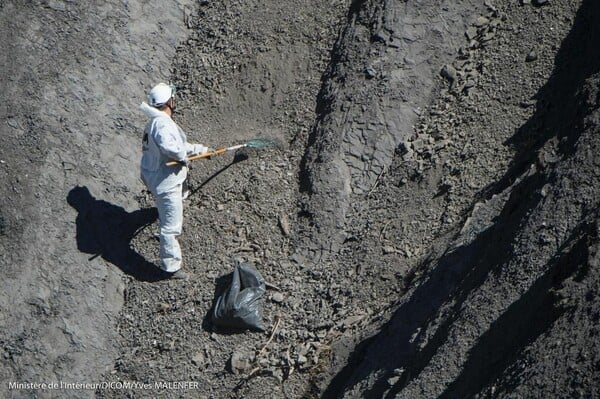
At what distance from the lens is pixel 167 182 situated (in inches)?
316

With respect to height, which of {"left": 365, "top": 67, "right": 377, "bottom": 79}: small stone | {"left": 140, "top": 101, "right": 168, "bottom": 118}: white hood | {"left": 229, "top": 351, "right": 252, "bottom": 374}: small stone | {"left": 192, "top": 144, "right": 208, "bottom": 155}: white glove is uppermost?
{"left": 365, "top": 67, "right": 377, "bottom": 79}: small stone

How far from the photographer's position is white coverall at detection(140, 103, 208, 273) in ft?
26.1

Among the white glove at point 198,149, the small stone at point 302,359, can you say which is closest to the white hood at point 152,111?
the white glove at point 198,149

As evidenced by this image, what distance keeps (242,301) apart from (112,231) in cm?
166

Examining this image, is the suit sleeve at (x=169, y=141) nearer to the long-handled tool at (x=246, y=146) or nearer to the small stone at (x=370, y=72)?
the long-handled tool at (x=246, y=146)

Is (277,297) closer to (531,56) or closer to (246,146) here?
(246,146)

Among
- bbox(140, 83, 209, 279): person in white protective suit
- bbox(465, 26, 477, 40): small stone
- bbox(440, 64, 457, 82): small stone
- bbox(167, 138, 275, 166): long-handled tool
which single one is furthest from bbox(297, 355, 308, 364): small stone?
bbox(465, 26, 477, 40): small stone

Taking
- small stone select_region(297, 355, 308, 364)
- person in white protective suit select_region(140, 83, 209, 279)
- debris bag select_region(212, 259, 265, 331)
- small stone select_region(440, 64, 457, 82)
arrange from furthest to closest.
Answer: small stone select_region(440, 64, 457, 82)
person in white protective suit select_region(140, 83, 209, 279)
debris bag select_region(212, 259, 265, 331)
small stone select_region(297, 355, 308, 364)

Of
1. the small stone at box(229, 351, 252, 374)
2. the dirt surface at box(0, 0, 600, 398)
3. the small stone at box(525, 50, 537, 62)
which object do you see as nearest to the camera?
the dirt surface at box(0, 0, 600, 398)

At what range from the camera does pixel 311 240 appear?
7.80m

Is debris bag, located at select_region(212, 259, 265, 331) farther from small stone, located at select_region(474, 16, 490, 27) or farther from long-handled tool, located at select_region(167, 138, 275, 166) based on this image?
small stone, located at select_region(474, 16, 490, 27)

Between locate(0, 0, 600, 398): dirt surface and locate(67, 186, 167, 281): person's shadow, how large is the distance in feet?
0.07

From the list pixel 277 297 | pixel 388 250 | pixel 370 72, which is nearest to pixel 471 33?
pixel 370 72

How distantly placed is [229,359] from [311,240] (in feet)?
3.89
